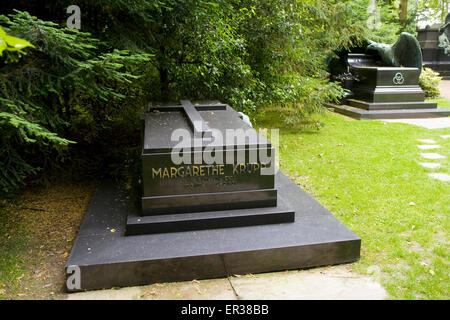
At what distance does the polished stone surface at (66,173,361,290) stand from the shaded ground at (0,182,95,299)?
0.35 metres

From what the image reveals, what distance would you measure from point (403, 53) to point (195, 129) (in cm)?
1105

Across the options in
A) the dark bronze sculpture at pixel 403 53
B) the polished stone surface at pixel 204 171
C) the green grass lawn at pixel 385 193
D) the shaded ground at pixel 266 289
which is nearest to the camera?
the shaded ground at pixel 266 289

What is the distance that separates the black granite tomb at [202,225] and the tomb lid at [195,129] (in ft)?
0.05

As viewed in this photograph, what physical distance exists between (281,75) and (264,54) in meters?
0.68

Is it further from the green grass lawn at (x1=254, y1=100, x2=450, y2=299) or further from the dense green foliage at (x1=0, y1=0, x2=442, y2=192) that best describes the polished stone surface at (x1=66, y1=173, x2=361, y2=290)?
the dense green foliage at (x1=0, y1=0, x2=442, y2=192)

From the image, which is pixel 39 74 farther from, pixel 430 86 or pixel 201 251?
pixel 430 86

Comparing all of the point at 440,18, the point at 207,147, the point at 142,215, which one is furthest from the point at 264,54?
the point at 440,18

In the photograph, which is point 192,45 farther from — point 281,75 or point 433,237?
point 433,237

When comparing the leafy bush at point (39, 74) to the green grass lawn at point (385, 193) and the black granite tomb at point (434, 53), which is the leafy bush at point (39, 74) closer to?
the green grass lawn at point (385, 193)

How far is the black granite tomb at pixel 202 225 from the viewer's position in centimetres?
364

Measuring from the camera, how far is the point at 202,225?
4.20 m

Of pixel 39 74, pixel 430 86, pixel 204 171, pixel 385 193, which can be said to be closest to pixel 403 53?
pixel 430 86

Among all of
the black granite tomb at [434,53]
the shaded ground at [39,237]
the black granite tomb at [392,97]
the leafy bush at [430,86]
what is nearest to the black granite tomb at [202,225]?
the shaded ground at [39,237]

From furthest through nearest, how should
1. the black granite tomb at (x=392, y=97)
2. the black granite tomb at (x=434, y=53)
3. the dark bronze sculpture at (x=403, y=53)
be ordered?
1. the black granite tomb at (x=434, y=53)
2. the dark bronze sculpture at (x=403, y=53)
3. the black granite tomb at (x=392, y=97)
